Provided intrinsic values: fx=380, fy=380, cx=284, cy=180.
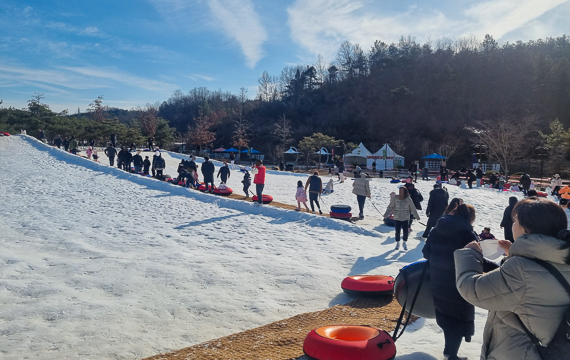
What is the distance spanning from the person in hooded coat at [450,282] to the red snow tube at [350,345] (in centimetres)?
54

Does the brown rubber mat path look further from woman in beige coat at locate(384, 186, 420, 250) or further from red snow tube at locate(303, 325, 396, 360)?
woman in beige coat at locate(384, 186, 420, 250)

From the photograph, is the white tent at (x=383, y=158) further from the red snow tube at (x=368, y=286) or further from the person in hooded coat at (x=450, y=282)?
the person in hooded coat at (x=450, y=282)

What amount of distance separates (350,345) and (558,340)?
1845 millimetres

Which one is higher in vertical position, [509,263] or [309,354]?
[509,263]

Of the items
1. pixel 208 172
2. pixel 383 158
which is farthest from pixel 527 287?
pixel 383 158

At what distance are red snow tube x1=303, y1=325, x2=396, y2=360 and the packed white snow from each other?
624 mm

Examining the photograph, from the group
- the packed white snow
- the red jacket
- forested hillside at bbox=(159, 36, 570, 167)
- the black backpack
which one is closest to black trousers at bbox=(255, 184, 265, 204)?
the red jacket

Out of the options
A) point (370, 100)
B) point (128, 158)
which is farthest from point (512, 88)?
point (128, 158)

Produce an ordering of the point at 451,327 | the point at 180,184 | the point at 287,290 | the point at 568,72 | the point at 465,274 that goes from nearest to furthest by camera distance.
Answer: the point at 465,274, the point at 451,327, the point at 287,290, the point at 180,184, the point at 568,72

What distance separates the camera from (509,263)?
6.49ft

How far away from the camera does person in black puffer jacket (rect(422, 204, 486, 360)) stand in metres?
3.42

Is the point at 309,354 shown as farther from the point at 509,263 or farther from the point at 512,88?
the point at 512,88

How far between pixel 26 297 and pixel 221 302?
9.58 ft

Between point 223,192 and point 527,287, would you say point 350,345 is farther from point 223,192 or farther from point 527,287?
point 223,192
